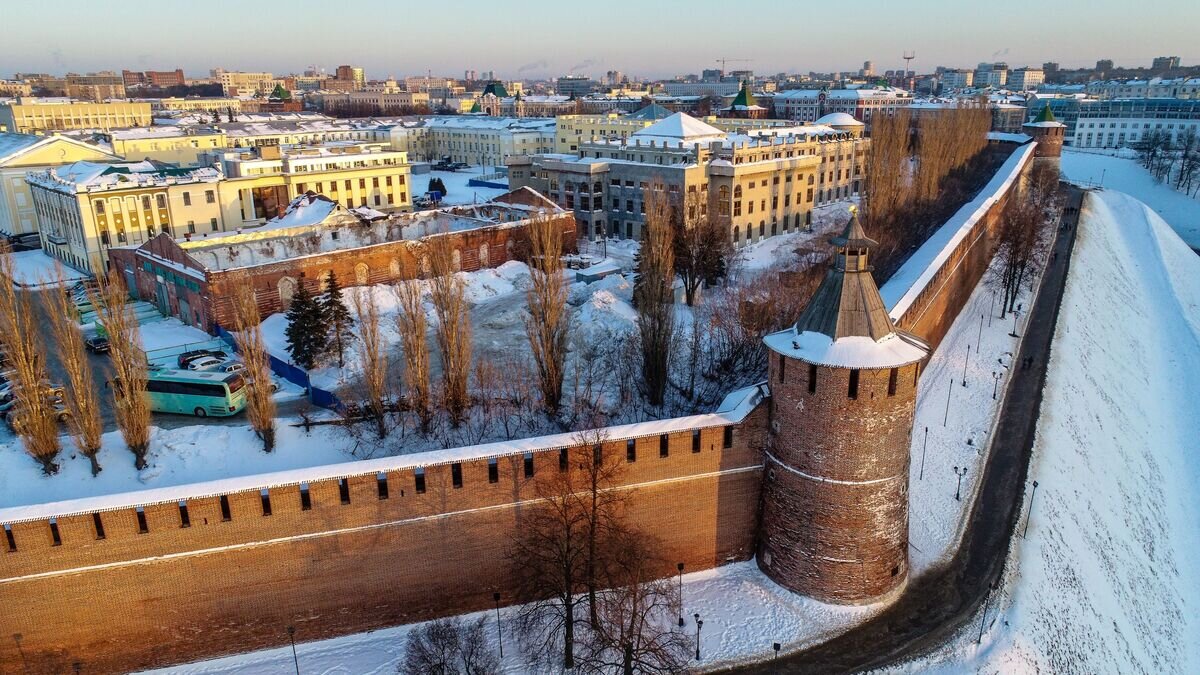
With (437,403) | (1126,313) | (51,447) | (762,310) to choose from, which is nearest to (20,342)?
(51,447)

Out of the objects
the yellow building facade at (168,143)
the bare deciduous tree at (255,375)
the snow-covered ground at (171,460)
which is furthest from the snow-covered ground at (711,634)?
the yellow building facade at (168,143)

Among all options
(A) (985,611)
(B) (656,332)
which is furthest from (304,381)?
(A) (985,611)

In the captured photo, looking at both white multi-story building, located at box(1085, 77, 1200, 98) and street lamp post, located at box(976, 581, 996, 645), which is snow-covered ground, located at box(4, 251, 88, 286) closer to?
street lamp post, located at box(976, 581, 996, 645)

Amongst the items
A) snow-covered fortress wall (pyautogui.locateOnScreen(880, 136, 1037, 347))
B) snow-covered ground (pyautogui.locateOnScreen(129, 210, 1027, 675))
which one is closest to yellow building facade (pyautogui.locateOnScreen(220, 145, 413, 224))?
snow-covered fortress wall (pyautogui.locateOnScreen(880, 136, 1037, 347))

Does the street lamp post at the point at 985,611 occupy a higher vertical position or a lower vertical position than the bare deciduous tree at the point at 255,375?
lower

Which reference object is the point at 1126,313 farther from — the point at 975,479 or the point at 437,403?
the point at 437,403

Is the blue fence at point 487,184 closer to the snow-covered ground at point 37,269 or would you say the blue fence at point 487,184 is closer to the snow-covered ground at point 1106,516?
the snow-covered ground at point 37,269
